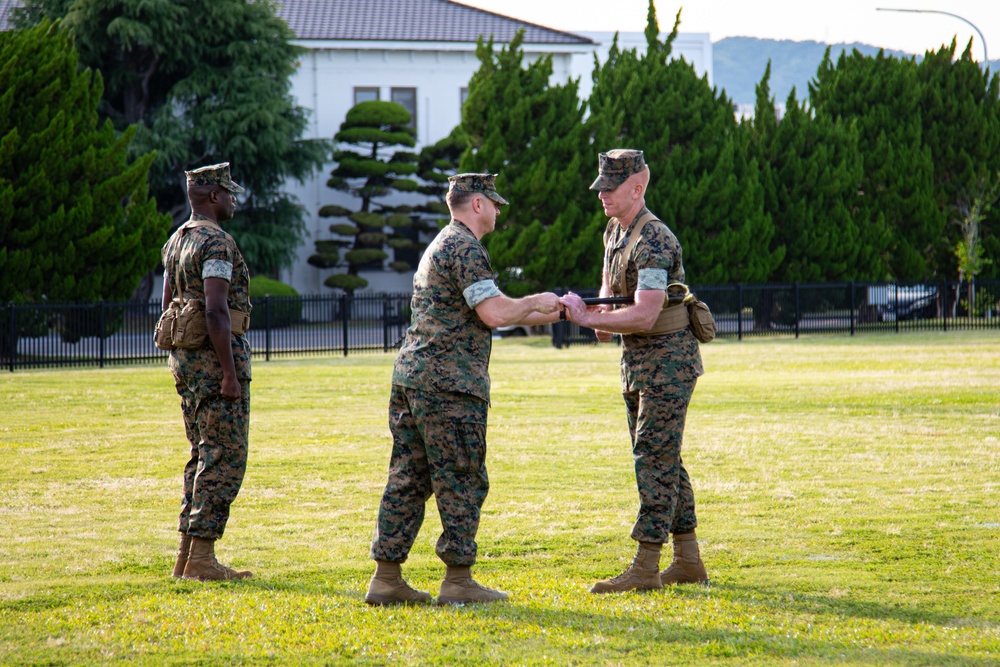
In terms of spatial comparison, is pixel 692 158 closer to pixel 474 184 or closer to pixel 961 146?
pixel 961 146

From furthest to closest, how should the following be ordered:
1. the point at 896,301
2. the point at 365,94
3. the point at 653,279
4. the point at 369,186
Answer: the point at 365,94 → the point at 369,186 → the point at 896,301 → the point at 653,279

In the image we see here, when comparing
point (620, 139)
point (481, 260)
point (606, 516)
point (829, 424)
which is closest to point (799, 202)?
point (620, 139)

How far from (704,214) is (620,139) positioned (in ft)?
10.5

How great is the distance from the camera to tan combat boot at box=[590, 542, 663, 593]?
5688 millimetres

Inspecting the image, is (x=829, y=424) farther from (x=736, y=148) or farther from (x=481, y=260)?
(x=736, y=148)

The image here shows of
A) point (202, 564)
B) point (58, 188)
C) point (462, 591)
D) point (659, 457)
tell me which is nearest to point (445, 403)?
point (462, 591)

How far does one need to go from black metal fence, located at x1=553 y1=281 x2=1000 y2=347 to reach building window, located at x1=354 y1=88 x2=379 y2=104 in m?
21.5

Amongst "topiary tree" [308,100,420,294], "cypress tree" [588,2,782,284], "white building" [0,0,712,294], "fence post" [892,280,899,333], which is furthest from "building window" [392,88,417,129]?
"fence post" [892,280,899,333]

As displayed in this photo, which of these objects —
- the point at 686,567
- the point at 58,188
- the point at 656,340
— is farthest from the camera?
the point at 58,188

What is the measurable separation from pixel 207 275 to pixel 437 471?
1639 millimetres

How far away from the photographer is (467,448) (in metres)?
5.36

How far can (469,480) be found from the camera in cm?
541

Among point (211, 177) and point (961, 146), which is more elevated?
point (961, 146)

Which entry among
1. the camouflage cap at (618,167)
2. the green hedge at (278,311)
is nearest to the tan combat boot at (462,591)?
the camouflage cap at (618,167)
